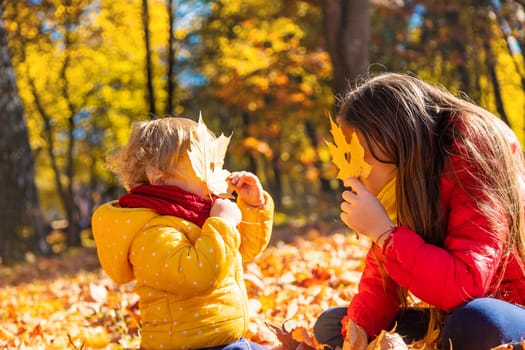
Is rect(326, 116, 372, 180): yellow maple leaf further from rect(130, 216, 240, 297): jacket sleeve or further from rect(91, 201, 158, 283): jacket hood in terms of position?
rect(91, 201, 158, 283): jacket hood

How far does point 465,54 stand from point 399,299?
12601 mm

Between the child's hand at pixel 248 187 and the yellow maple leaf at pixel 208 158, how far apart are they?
0.08 m

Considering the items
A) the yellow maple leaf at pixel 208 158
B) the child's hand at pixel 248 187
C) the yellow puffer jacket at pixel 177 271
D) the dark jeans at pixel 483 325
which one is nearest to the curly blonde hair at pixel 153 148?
the yellow maple leaf at pixel 208 158

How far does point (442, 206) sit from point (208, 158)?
0.82 m

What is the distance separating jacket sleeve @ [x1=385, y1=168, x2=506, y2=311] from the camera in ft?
6.52

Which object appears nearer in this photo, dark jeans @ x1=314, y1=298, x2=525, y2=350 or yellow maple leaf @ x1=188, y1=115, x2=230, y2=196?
dark jeans @ x1=314, y1=298, x2=525, y2=350

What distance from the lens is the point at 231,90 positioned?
14930 mm

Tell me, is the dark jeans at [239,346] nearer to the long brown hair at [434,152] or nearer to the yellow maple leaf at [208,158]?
the yellow maple leaf at [208,158]

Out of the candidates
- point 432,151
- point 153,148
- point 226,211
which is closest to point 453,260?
point 432,151

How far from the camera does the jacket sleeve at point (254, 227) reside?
2.49 m

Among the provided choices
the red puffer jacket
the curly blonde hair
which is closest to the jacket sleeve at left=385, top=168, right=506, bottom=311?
the red puffer jacket

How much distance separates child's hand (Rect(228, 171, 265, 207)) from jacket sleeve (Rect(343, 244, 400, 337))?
18.4 inches

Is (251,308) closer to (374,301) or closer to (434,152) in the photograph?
(374,301)

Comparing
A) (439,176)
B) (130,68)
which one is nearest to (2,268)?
(439,176)
